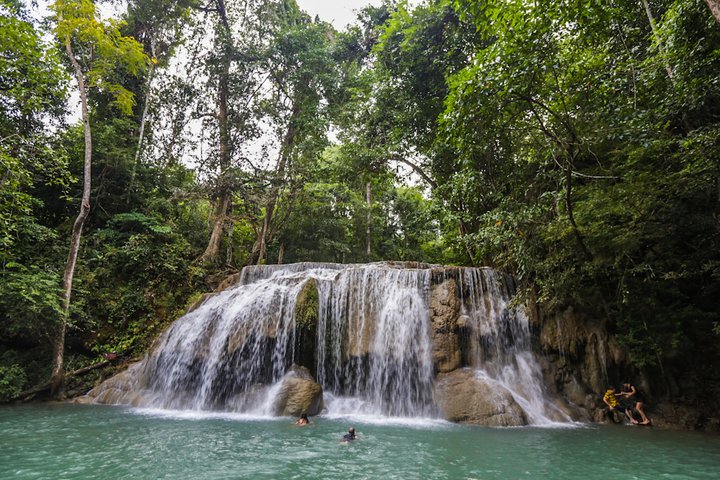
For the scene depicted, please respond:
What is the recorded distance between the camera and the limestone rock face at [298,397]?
8281mm

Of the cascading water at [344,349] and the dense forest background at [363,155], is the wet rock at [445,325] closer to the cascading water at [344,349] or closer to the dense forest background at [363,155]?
the cascading water at [344,349]

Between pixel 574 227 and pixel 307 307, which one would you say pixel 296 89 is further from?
pixel 574 227

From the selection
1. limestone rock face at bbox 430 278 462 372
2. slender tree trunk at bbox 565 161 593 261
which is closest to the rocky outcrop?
slender tree trunk at bbox 565 161 593 261

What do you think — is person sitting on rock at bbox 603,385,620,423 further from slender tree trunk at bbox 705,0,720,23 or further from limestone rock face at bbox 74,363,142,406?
limestone rock face at bbox 74,363,142,406

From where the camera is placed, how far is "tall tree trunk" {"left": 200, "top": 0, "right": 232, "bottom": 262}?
16.6 m

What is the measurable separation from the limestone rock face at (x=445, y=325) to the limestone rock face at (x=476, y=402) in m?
0.51

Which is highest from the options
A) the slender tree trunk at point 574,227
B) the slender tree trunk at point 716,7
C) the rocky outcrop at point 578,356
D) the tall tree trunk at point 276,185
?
the tall tree trunk at point 276,185

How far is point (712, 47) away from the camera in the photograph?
5.82 metres

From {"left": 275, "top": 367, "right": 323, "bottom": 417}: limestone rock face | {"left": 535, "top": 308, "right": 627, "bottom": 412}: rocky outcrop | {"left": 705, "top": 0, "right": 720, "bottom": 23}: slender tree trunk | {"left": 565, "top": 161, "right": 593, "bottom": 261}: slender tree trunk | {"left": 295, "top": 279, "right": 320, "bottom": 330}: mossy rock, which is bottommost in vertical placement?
{"left": 275, "top": 367, "right": 323, "bottom": 417}: limestone rock face

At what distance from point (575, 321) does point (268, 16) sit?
60.5 ft

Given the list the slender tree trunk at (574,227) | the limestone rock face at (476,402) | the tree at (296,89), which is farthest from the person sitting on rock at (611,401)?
the tree at (296,89)

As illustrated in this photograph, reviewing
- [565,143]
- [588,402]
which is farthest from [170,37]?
[588,402]

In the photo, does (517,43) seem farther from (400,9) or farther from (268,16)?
(268,16)

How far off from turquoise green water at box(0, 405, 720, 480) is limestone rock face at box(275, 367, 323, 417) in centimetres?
48
